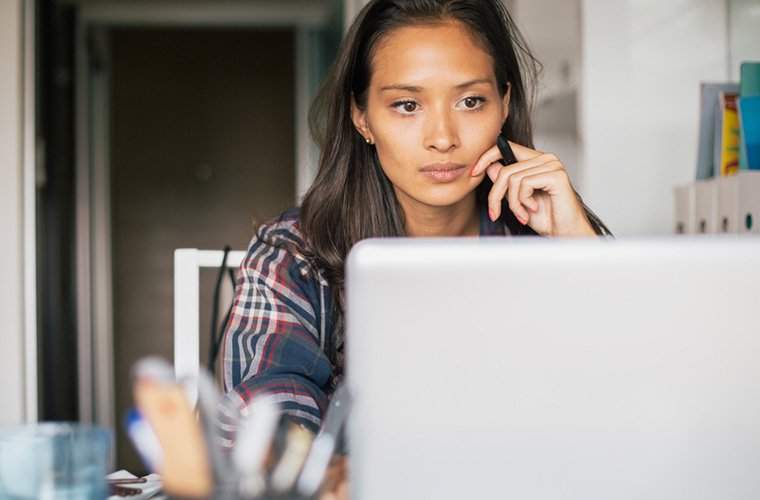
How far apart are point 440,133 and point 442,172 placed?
2.4 inches

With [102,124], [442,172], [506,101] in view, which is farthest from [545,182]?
[102,124]

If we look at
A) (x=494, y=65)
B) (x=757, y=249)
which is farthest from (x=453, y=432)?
(x=494, y=65)

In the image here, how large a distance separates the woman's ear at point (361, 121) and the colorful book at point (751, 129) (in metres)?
0.93

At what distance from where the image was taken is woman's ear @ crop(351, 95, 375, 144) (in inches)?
57.5

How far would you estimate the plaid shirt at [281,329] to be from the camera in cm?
109

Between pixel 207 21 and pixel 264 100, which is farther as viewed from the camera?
pixel 264 100

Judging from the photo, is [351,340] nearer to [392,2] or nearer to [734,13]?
[392,2]

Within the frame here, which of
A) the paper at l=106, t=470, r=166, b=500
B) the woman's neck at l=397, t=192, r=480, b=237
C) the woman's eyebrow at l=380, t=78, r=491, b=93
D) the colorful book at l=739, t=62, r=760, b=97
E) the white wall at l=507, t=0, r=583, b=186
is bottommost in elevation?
the paper at l=106, t=470, r=166, b=500

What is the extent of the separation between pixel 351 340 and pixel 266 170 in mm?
4621

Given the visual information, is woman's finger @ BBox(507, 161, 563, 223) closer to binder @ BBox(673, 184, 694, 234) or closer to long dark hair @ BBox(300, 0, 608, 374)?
long dark hair @ BBox(300, 0, 608, 374)

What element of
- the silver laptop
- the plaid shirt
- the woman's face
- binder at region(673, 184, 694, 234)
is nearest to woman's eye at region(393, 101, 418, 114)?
the woman's face

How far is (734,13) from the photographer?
2.52 metres

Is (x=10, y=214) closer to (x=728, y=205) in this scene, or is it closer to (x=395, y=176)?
(x=395, y=176)

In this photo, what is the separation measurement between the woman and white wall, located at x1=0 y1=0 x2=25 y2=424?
1.70 metres
